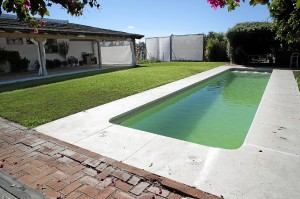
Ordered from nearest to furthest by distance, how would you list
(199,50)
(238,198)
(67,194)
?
(238,198) → (67,194) → (199,50)

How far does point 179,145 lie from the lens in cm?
401

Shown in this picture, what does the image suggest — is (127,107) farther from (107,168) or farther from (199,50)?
(199,50)

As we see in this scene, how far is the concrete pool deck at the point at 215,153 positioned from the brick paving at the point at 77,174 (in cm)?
18

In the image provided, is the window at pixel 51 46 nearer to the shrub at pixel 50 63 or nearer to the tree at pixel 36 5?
the shrub at pixel 50 63

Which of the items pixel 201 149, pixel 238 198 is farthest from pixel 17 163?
pixel 238 198

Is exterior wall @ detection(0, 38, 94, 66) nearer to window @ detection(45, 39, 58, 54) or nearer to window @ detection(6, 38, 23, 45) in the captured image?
window @ detection(6, 38, 23, 45)

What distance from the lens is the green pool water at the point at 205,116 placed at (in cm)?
564

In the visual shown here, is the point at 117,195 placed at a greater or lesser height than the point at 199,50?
lesser

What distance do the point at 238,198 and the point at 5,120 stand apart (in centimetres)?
558

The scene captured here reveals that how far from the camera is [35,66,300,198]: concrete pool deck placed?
286 cm

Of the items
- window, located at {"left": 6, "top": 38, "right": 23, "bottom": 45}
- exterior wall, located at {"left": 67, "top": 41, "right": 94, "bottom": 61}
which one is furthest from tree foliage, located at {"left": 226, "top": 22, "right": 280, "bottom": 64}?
window, located at {"left": 6, "top": 38, "right": 23, "bottom": 45}

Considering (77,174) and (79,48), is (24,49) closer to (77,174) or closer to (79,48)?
(79,48)

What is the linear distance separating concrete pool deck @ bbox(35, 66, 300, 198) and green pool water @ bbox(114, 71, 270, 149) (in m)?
0.80

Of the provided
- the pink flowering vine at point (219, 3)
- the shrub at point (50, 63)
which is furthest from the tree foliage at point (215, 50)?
the pink flowering vine at point (219, 3)
